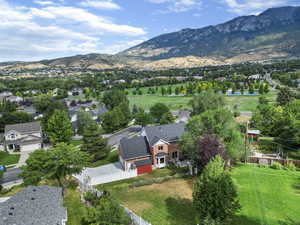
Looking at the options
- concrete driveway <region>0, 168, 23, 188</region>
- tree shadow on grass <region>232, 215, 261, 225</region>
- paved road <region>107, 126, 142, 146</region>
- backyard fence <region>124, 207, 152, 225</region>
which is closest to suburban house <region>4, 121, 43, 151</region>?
concrete driveway <region>0, 168, 23, 188</region>

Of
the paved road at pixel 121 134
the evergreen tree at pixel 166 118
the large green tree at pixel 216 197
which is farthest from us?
the evergreen tree at pixel 166 118

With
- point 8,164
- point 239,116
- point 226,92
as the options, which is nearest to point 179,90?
point 226,92

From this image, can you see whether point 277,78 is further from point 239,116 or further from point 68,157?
point 68,157

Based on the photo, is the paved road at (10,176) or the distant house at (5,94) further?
the distant house at (5,94)

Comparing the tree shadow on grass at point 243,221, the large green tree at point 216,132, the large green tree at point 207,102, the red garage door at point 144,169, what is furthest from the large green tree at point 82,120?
the tree shadow on grass at point 243,221

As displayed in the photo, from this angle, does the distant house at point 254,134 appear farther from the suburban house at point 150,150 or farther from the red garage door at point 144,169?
the red garage door at point 144,169

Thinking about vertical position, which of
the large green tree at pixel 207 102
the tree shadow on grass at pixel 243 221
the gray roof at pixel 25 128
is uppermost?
the large green tree at pixel 207 102

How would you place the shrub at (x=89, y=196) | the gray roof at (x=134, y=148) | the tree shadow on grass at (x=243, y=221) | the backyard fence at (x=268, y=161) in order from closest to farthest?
1. the tree shadow on grass at (x=243, y=221)
2. the shrub at (x=89, y=196)
3. the backyard fence at (x=268, y=161)
4. the gray roof at (x=134, y=148)
